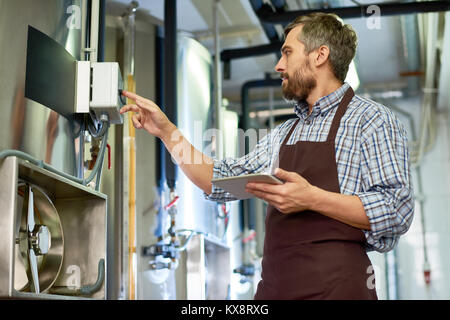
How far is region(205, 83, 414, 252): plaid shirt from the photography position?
1.25 metres

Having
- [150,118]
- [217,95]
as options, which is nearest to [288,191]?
[150,118]

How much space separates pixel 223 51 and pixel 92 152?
2503 mm

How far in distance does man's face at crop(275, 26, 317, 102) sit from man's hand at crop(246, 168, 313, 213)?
0.33m

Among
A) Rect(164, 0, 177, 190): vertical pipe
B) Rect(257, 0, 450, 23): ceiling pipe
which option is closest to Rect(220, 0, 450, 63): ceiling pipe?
Rect(257, 0, 450, 23): ceiling pipe

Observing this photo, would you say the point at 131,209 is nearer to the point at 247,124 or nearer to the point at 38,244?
the point at 38,244

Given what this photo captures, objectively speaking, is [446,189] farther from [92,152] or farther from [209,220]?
[92,152]

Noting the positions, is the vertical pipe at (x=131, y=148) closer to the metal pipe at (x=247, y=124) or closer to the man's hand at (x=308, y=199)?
the man's hand at (x=308, y=199)

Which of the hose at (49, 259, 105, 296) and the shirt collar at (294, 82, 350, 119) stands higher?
the shirt collar at (294, 82, 350, 119)

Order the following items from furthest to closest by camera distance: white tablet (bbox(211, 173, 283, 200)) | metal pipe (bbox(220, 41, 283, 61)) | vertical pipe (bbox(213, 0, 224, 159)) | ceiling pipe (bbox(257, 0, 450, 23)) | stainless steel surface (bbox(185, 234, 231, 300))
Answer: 1. metal pipe (bbox(220, 41, 283, 61))
2. vertical pipe (bbox(213, 0, 224, 159))
3. ceiling pipe (bbox(257, 0, 450, 23))
4. stainless steel surface (bbox(185, 234, 231, 300))
5. white tablet (bbox(211, 173, 283, 200))

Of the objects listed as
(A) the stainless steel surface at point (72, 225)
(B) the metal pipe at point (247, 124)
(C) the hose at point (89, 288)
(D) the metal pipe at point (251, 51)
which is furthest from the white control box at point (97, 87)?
(B) the metal pipe at point (247, 124)

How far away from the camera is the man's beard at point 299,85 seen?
1.48m

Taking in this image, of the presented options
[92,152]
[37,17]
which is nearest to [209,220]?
[92,152]

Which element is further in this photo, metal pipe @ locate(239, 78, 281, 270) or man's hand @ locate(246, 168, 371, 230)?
metal pipe @ locate(239, 78, 281, 270)

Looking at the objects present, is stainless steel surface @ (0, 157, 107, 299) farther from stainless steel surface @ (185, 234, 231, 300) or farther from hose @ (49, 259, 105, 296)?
stainless steel surface @ (185, 234, 231, 300)
